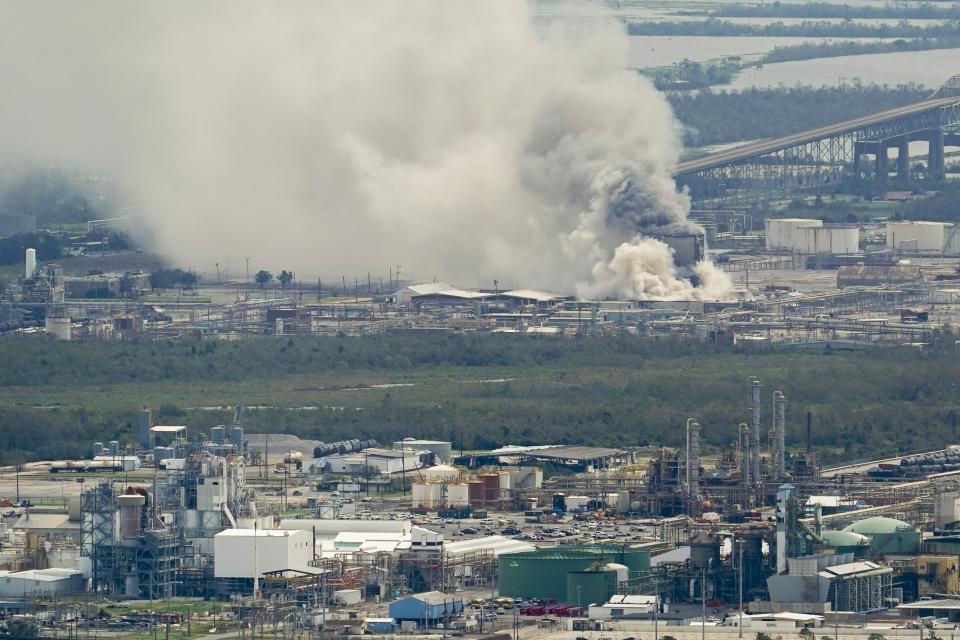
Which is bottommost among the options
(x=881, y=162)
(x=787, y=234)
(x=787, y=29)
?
(x=787, y=234)

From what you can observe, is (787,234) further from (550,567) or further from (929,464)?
(550,567)

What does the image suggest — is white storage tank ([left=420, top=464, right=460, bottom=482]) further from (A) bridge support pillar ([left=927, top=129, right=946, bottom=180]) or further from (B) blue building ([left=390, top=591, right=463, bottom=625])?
(A) bridge support pillar ([left=927, top=129, right=946, bottom=180])

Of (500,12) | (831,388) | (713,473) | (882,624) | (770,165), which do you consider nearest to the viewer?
(882,624)

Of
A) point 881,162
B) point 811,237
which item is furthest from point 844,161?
point 811,237

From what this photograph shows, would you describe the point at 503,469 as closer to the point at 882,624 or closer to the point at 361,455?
the point at 361,455

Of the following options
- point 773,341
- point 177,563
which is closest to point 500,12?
point 773,341

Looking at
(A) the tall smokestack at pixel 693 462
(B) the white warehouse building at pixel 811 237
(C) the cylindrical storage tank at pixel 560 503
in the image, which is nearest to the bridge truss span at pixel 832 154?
(B) the white warehouse building at pixel 811 237

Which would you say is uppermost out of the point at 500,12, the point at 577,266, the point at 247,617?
the point at 500,12

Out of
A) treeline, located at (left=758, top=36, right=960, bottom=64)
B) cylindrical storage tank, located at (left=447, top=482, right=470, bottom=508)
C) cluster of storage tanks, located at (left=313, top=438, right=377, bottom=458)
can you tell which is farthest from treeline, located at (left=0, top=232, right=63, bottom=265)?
treeline, located at (left=758, top=36, right=960, bottom=64)
